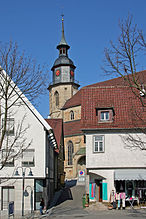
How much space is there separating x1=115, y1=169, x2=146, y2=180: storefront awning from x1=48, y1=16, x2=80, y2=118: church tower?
150 feet

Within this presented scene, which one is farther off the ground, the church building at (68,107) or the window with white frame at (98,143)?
the church building at (68,107)

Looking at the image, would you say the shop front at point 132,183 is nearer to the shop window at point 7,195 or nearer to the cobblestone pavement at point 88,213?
the cobblestone pavement at point 88,213

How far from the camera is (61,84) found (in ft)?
240

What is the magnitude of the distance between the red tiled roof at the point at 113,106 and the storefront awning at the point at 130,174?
3190mm

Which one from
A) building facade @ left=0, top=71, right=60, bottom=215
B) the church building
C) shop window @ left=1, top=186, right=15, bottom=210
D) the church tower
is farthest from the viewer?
the church tower

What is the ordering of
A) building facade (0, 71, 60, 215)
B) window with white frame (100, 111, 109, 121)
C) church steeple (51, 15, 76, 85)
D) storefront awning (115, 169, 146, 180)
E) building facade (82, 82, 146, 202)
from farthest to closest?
church steeple (51, 15, 76, 85)
window with white frame (100, 111, 109, 121)
building facade (82, 82, 146, 202)
storefront awning (115, 169, 146, 180)
building facade (0, 71, 60, 215)

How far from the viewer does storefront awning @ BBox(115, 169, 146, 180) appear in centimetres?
2455

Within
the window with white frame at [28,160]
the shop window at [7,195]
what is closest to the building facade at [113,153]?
the window with white frame at [28,160]

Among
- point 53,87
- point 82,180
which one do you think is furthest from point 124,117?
point 53,87

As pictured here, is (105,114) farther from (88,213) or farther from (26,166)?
(88,213)

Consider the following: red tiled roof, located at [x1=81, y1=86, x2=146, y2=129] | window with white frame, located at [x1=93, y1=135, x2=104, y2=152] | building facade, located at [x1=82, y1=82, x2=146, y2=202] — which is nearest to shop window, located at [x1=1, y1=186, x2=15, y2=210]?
building facade, located at [x1=82, y1=82, x2=146, y2=202]

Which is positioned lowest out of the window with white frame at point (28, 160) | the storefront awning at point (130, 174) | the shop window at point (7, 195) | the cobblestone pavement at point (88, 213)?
the cobblestone pavement at point (88, 213)

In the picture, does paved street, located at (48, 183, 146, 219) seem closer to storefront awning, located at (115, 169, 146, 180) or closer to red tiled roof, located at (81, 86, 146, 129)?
storefront awning, located at (115, 169, 146, 180)

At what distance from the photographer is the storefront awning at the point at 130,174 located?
80.5 ft
